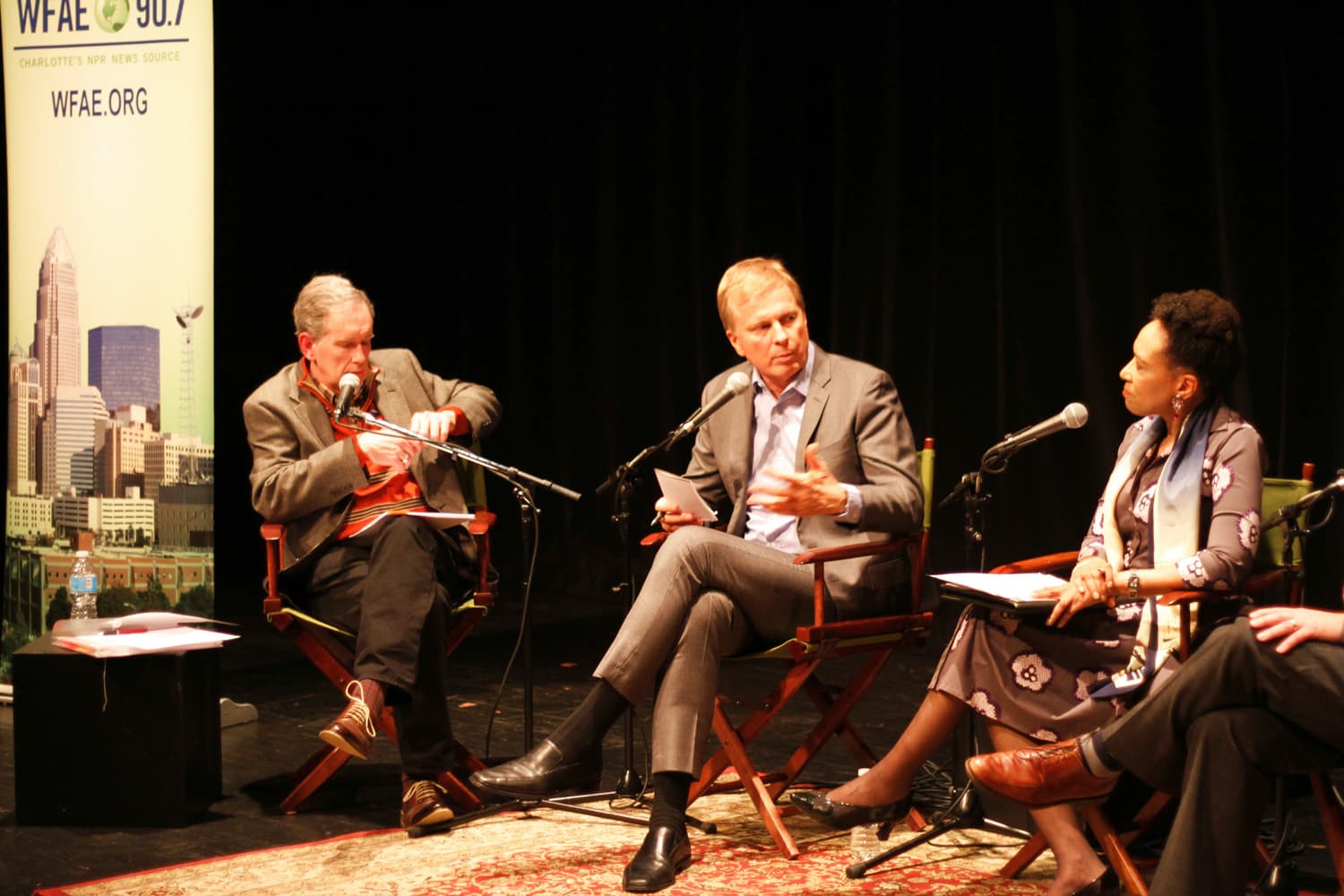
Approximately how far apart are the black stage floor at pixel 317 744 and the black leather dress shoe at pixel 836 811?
477 millimetres

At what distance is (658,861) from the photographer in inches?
119

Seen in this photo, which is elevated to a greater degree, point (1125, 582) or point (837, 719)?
point (1125, 582)

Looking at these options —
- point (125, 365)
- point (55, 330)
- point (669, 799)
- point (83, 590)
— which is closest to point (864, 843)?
point (669, 799)

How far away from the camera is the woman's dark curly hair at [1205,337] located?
3.00 metres

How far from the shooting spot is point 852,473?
11.7 feet

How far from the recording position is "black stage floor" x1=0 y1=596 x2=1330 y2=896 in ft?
11.0

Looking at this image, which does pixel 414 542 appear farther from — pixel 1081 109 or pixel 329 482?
Result: pixel 1081 109

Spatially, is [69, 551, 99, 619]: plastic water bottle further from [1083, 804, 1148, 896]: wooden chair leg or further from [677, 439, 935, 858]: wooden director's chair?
[1083, 804, 1148, 896]: wooden chair leg

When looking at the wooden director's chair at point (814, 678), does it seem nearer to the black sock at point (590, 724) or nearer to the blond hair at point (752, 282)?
the black sock at point (590, 724)

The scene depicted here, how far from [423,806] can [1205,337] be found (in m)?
2.06

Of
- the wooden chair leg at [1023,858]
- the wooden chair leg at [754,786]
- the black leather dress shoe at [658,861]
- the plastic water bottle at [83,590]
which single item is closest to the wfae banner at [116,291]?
the plastic water bottle at [83,590]

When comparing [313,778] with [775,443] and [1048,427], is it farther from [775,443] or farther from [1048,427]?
[1048,427]

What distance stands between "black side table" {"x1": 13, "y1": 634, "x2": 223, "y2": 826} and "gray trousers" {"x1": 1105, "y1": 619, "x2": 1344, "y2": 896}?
229cm

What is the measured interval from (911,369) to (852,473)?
2234 millimetres
